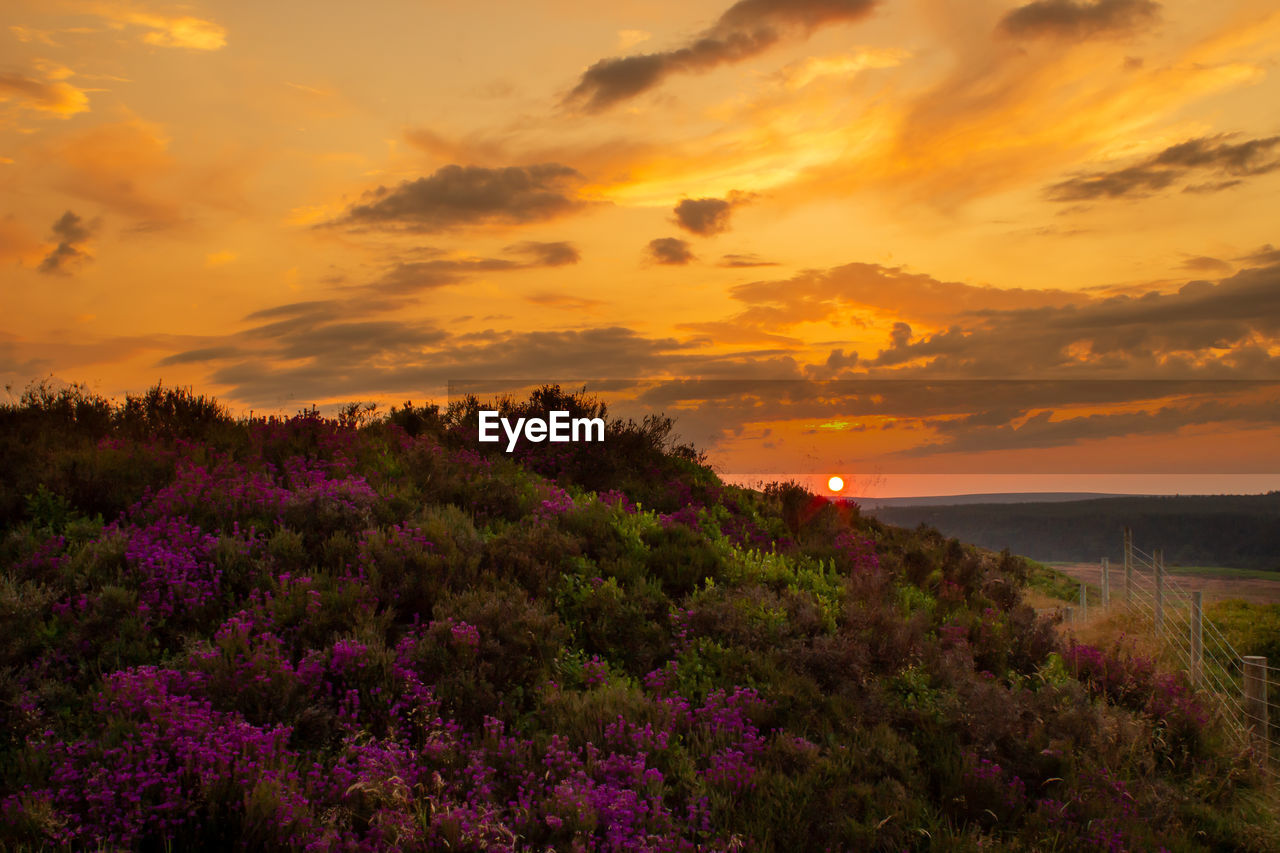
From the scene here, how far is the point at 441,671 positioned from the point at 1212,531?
12546 cm

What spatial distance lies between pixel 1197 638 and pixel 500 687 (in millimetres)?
9993

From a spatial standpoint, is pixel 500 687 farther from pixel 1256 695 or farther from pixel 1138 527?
pixel 1138 527

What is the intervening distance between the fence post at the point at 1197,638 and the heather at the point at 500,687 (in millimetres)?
963

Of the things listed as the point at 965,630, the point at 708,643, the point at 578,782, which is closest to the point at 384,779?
the point at 578,782

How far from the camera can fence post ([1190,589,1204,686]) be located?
12.0m

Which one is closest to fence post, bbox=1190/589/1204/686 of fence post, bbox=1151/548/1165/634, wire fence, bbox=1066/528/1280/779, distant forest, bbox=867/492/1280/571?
wire fence, bbox=1066/528/1280/779

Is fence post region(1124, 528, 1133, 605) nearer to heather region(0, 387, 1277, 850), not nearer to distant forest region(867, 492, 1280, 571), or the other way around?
heather region(0, 387, 1277, 850)

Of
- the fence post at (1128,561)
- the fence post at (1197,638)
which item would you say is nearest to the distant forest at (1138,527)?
the fence post at (1128,561)

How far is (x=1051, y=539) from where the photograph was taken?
123 meters

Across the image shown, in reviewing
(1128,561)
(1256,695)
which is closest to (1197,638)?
(1256,695)

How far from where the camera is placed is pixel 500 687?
765 centimetres

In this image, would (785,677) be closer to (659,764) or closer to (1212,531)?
(659,764)

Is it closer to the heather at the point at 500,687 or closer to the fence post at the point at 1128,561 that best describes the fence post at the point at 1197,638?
the heather at the point at 500,687

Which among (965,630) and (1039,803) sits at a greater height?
(965,630)
